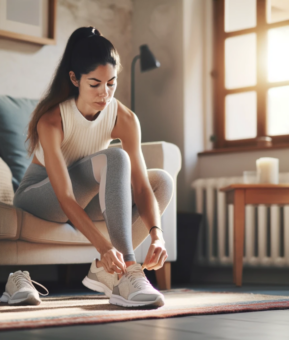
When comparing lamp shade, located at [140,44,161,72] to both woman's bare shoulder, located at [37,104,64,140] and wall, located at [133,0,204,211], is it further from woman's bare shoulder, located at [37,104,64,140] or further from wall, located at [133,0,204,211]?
woman's bare shoulder, located at [37,104,64,140]

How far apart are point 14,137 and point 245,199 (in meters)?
1.07

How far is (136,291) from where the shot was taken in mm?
1273

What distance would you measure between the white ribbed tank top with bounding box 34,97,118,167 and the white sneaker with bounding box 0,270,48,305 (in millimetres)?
393

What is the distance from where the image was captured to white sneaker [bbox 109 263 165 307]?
1272mm

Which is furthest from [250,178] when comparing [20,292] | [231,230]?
[20,292]

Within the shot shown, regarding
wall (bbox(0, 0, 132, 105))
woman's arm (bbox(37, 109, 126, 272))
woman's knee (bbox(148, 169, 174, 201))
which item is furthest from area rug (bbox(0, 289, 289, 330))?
wall (bbox(0, 0, 132, 105))

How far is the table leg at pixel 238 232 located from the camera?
2.40m

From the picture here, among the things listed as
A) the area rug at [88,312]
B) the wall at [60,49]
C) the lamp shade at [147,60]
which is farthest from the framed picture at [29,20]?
the area rug at [88,312]

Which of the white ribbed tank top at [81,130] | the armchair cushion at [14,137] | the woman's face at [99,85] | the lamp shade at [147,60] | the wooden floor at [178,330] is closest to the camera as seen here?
the wooden floor at [178,330]

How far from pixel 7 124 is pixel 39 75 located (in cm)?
72

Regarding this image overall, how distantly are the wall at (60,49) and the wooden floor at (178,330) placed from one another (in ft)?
6.52

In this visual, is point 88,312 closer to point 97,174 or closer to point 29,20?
point 97,174

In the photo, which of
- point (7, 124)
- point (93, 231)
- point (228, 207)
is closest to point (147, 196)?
point (93, 231)

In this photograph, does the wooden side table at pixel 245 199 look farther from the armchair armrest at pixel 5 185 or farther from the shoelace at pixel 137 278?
the shoelace at pixel 137 278
